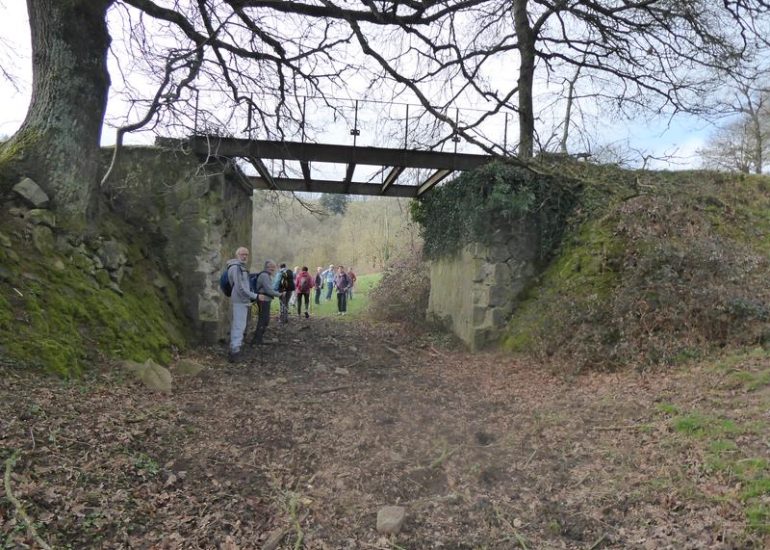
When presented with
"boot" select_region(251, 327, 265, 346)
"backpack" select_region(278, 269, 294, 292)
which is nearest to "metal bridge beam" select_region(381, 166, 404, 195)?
"backpack" select_region(278, 269, 294, 292)

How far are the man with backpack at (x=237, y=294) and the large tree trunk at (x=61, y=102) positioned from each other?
2.21 meters

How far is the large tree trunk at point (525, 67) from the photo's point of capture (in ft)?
37.2

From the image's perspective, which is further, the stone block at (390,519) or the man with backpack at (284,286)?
the man with backpack at (284,286)

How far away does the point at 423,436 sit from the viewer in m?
5.15

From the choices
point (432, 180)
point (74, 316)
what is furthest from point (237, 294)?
point (432, 180)

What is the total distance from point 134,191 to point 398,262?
36.6ft

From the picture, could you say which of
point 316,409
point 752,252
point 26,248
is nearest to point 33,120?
point 26,248

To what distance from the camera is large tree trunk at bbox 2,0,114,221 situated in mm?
6582

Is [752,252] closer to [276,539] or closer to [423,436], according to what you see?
[423,436]

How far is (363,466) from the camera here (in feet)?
14.4

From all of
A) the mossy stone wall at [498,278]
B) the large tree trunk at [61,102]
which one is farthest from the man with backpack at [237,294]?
the mossy stone wall at [498,278]

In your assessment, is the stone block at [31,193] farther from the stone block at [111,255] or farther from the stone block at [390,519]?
the stone block at [390,519]

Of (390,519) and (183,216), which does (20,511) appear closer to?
(390,519)

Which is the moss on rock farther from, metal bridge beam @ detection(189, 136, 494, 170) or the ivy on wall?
the ivy on wall
